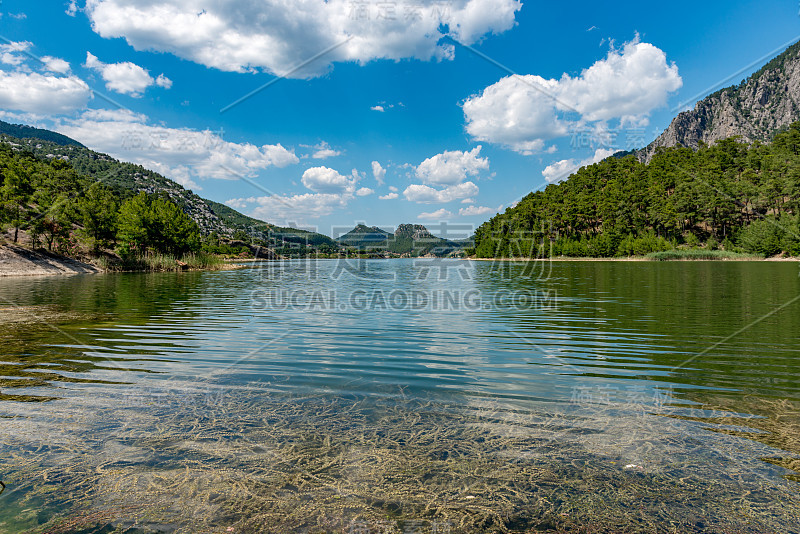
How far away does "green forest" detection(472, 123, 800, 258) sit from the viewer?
102125mm

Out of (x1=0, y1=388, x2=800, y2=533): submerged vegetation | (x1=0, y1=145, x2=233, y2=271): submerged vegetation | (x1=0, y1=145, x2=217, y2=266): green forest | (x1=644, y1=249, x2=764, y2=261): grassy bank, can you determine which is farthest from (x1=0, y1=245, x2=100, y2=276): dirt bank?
(x1=644, y1=249, x2=764, y2=261): grassy bank

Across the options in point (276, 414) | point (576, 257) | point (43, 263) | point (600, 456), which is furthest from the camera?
point (576, 257)

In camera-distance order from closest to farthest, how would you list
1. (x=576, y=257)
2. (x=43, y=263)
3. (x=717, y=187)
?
(x=43, y=263), (x=717, y=187), (x=576, y=257)

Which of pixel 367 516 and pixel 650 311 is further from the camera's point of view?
pixel 650 311

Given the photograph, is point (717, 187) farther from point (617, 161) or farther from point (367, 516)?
point (367, 516)

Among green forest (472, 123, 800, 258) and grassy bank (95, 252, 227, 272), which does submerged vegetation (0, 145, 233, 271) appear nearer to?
grassy bank (95, 252, 227, 272)

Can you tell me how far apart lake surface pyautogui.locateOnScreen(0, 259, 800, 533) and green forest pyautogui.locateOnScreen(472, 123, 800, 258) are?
4113 inches

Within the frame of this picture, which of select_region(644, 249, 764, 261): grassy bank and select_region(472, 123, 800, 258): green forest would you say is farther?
select_region(472, 123, 800, 258): green forest

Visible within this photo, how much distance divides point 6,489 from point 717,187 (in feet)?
490

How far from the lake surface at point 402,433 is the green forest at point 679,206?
104m

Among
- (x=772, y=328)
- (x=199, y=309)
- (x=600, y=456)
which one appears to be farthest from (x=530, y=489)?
(x=199, y=309)

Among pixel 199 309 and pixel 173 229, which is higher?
pixel 173 229

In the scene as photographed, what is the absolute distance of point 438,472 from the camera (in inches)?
192

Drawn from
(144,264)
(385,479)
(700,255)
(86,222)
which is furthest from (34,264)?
(700,255)
